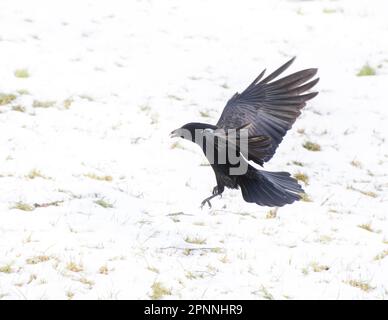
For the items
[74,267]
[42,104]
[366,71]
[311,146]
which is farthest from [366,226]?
[366,71]

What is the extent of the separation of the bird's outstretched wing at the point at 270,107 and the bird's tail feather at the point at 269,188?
17 centimetres

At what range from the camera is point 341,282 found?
189 inches

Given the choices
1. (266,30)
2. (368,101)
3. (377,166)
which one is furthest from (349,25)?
(377,166)

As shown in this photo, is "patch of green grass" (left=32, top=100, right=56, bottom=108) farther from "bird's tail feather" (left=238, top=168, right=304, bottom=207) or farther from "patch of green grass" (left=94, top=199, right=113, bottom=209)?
"bird's tail feather" (left=238, top=168, right=304, bottom=207)

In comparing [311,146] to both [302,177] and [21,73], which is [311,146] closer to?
[302,177]

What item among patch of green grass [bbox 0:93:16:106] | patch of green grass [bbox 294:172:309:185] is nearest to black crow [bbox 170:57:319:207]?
patch of green grass [bbox 294:172:309:185]

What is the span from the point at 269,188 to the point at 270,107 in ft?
2.46

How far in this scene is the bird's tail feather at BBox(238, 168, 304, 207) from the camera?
17.5 ft

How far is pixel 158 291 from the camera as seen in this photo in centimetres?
441

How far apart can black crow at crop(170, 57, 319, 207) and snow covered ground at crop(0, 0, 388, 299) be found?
0.41m

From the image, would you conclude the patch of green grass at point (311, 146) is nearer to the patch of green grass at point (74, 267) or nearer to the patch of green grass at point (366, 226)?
the patch of green grass at point (366, 226)

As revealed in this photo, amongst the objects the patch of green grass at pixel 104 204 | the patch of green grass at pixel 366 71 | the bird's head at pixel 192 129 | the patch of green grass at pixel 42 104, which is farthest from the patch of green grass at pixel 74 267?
the patch of green grass at pixel 366 71
